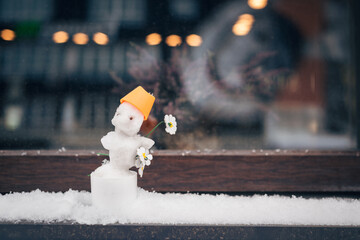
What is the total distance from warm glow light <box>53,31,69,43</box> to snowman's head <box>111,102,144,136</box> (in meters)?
1.17

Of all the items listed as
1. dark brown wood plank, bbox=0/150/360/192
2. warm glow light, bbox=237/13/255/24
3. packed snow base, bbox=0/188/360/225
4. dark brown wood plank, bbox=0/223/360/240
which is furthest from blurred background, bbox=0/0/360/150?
dark brown wood plank, bbox=0/223/360/240

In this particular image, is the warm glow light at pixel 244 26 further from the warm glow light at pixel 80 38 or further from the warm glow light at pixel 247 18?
the warm glow light at pixel 80 38

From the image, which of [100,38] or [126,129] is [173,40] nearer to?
[100,38]

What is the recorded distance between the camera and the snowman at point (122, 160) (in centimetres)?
133

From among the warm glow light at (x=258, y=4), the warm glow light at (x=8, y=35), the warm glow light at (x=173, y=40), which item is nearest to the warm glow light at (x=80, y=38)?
the warm glow light at (x=8, y=35)

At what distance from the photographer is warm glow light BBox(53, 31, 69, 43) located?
2.20 m

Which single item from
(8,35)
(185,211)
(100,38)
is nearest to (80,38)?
(100,38)

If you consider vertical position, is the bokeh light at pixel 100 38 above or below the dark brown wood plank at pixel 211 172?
above

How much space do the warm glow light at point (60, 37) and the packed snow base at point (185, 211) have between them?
1.22 m

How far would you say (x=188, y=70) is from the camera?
2.20 meters

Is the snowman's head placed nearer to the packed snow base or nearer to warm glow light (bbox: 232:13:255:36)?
the packed snow base

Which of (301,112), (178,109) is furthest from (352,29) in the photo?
(178,109)

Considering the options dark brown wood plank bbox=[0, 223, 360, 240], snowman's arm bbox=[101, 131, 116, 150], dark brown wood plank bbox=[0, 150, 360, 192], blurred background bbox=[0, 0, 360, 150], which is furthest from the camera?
blurred background bbox=[0, 0, 360, 150]

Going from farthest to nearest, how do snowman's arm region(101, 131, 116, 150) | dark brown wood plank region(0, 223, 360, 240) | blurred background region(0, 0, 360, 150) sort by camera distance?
blurred background region(0, 0, 360, 150), snowman's arm region(101, 131, 116, 150), dark brown wood plank region(0, 223, 360, 240)
